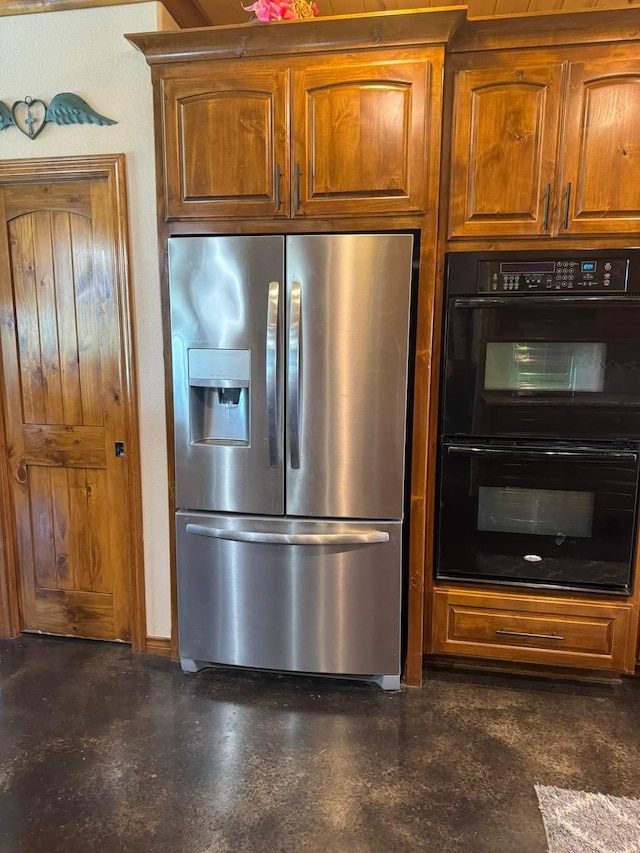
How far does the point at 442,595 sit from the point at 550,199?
1.60 m

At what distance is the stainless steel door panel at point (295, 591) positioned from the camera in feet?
7.19

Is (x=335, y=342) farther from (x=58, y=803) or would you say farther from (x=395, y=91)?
(x=58, y=803)

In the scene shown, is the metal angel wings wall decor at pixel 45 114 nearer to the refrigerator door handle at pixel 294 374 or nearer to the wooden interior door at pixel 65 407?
the wooden interior door at pixel 65 407

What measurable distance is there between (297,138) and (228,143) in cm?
27

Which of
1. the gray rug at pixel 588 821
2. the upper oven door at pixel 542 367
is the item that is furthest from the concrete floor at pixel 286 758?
the upper oven door at pixel 542 367

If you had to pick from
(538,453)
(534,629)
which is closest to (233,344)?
(538,453)

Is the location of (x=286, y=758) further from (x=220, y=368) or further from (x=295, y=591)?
(x=220, y=368)

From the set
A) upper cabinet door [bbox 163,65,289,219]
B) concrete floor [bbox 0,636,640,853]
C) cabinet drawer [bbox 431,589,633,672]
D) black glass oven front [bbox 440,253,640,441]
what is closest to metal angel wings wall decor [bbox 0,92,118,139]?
upper cabinet door [bbox 163,65,289,219]

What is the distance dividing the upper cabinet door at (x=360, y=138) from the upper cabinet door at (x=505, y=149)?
0.17m

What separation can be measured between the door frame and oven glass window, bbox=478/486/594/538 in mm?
1501

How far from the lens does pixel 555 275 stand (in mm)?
2094

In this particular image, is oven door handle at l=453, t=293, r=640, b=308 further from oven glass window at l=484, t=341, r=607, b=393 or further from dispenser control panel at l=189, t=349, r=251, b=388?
dispenser control panel at l=189, t=349, r=251, b=388

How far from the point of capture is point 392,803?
176cm

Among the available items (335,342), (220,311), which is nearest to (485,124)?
(335,342)
